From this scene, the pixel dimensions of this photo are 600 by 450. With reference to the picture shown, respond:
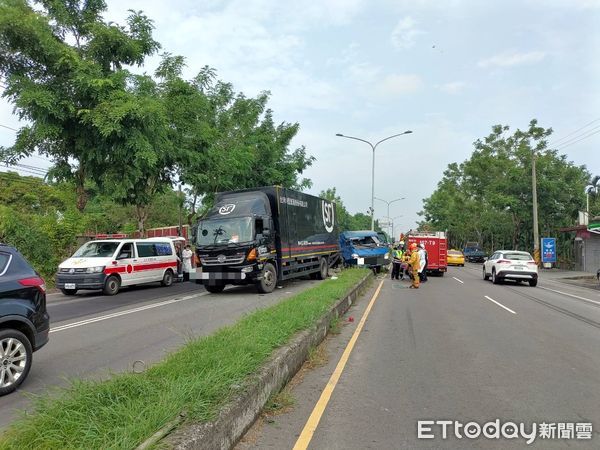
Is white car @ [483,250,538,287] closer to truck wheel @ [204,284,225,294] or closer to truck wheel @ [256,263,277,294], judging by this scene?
truck wheel @ [256,263,277,294]

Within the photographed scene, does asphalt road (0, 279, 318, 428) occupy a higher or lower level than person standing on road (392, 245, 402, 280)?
lower

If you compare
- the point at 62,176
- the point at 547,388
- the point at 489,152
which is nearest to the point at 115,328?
the point at 547,388

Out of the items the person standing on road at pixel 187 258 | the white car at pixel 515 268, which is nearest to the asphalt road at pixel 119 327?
the person standing on road at pixel 187 258

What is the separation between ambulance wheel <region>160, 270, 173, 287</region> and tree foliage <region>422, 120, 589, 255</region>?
2792 cm

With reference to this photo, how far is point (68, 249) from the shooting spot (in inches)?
749

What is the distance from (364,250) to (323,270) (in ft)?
17.7

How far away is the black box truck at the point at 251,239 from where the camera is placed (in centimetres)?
1501

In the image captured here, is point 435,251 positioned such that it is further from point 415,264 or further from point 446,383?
point 446,383

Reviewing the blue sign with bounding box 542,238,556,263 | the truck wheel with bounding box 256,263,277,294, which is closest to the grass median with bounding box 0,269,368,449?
the truck wheel with bounding box 256,263,277,294

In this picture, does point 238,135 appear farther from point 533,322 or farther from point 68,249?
point 533,322

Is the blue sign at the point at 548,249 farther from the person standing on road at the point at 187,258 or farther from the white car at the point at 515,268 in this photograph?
the person standing on road at the point at 187,258

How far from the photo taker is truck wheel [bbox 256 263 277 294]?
15.5 m

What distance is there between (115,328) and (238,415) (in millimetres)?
6356

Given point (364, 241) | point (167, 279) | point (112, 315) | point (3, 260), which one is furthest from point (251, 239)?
point (364, 241)
